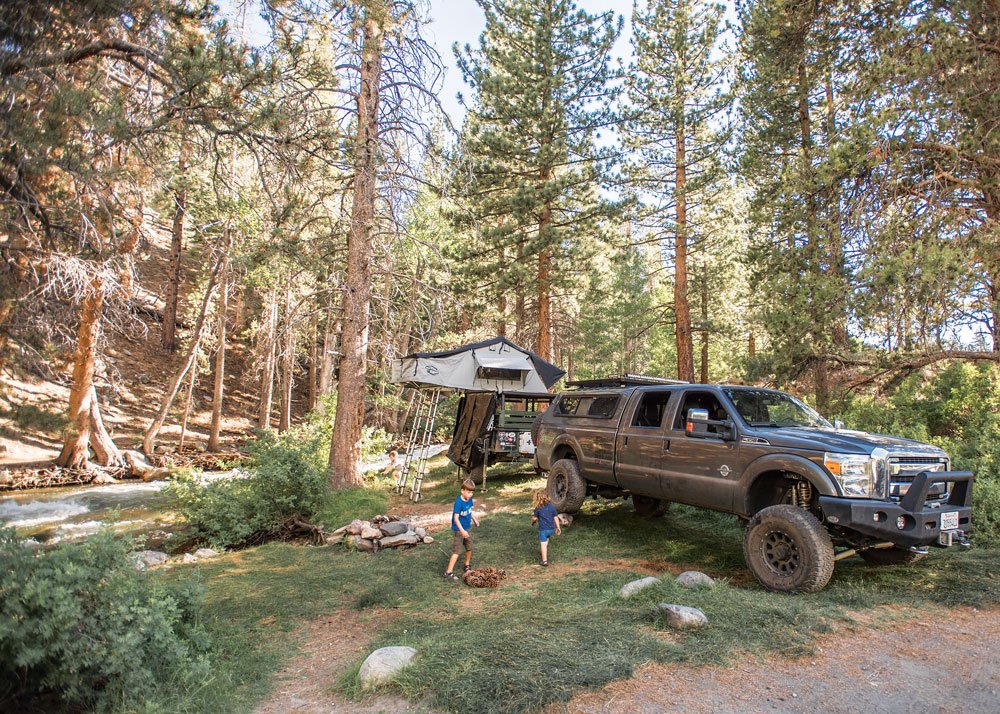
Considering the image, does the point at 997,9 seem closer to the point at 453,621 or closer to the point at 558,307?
the point at 453,621

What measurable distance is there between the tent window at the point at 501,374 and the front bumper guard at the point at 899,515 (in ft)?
25.0

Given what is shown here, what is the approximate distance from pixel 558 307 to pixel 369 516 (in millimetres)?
17054

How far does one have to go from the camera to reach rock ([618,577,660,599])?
5555 mm

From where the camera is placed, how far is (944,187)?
29.0 feet

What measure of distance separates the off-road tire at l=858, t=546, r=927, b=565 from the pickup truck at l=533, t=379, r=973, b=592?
1cm

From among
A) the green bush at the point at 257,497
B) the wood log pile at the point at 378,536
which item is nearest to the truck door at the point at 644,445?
the wood log pile at the point at 378,536

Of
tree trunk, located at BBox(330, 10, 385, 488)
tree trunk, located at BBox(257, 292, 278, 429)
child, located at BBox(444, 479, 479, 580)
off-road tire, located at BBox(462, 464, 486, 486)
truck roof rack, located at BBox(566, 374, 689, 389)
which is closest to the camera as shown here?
child, located at BBox(444, 479, 479, 580)

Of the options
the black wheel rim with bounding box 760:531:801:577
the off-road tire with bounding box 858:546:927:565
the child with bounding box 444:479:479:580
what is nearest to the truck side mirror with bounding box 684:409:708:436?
Result: the black wheel rim with bounding box 760:531:801:577

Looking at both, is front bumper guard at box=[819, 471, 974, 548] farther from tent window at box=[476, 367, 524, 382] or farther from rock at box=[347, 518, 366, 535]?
tent window at box=[476, 367, 524, 382]

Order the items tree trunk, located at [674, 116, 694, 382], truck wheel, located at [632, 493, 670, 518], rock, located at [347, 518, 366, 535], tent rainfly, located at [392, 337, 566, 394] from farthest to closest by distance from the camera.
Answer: tree trunk, located at [674, 116, 694, 382]
tent rainfly, located at [392, 337, 566, 394]
truck wheel, located at [632, 493, 670, 518]
rock, located at [347, 518, 366, 535]

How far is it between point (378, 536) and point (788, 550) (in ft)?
17.9

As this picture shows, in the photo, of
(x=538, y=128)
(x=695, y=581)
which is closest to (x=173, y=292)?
(x=538, y=128)

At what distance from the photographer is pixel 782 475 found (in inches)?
240

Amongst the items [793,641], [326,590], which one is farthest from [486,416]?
[793,641]
